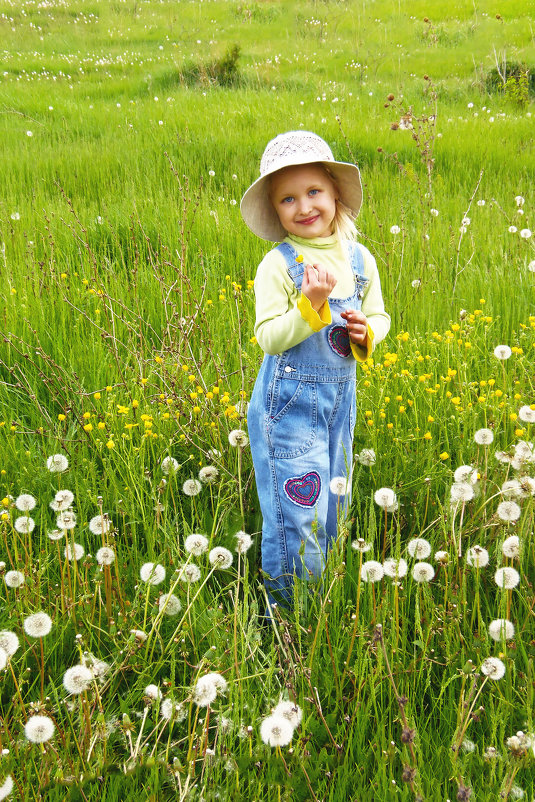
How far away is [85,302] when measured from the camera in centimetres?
397

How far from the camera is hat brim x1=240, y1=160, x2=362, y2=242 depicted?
2166 mm

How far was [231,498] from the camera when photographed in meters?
2.65

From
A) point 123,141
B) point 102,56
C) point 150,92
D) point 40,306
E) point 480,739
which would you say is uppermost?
point 102,56

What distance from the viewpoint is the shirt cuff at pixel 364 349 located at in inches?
80.9

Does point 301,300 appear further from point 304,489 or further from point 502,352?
point 502,352

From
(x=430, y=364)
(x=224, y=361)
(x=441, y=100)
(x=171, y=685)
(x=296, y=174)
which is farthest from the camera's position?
(x=441, y=100)

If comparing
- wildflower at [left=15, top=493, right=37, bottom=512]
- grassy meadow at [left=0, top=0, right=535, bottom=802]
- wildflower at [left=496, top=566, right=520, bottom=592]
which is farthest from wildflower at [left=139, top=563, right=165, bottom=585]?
wildflower at [left=496, top=566, right=520, bottom=592]

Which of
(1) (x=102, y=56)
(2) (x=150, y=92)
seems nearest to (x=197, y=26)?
(1) (x=102, y=56)

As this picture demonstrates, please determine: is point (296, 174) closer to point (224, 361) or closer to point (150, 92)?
point (224, 361)

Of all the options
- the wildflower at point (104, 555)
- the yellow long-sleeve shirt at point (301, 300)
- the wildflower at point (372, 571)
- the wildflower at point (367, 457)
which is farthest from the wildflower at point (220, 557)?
the wildflower at point (367, 457)

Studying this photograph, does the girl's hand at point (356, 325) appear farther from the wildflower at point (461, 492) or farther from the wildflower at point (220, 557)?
the wildflower at point (220, 557)

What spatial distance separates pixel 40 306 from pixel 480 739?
285 cm

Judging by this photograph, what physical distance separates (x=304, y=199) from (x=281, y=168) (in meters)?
0.12

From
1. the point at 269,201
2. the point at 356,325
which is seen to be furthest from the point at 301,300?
the point at 269,201
